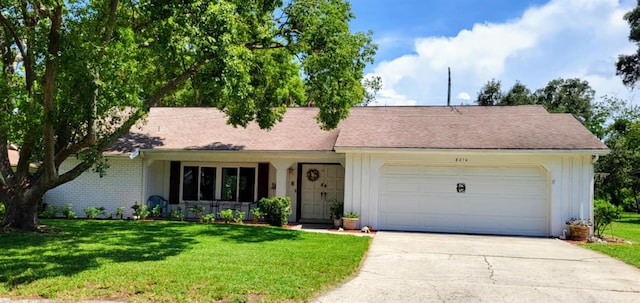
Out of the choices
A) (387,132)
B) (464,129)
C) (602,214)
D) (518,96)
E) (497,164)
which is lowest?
(602,214)

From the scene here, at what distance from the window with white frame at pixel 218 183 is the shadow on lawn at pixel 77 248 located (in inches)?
147

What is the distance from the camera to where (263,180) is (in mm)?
16297

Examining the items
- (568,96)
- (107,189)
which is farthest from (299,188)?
(568,96)

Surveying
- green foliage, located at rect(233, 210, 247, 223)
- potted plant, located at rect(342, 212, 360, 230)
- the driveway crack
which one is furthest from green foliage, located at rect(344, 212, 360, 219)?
the driveway crack

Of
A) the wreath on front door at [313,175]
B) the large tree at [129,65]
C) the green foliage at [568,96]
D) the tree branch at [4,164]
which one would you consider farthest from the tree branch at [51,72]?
the green foliage at [568,96]

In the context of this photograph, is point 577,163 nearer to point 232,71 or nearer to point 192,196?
point 232,71

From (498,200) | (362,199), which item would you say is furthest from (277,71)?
(498,200)

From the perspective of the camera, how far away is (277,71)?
45.1 ft

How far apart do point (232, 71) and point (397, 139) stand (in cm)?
661

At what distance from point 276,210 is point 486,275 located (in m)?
7.79

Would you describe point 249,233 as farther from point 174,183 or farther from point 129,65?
point 174,183

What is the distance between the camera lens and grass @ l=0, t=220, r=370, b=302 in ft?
20.2

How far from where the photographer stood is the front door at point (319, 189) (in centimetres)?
1650

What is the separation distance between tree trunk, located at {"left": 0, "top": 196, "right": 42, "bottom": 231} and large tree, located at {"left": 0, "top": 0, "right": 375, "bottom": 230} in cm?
2
